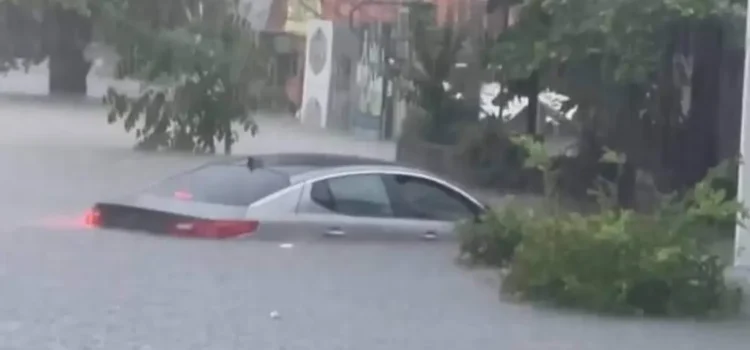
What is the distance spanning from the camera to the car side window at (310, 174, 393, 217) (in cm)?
1866

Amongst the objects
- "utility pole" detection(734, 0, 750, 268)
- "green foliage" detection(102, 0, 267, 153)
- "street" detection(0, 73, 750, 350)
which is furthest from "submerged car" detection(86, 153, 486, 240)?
"green foliage" detection(102, 0, 267, 153)

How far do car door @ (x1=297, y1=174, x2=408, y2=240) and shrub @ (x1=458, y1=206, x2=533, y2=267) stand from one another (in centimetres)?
175

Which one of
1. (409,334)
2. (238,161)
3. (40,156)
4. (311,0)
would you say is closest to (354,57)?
(311,0)

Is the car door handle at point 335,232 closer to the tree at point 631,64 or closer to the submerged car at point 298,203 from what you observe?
the submerged car at point 298,203

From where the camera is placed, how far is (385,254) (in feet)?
58.0

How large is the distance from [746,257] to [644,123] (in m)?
8.93

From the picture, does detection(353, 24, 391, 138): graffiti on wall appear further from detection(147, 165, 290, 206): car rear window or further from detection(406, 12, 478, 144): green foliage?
detection(147, 165, 290, 206): car rear window

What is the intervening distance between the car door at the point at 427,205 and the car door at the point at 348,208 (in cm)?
12

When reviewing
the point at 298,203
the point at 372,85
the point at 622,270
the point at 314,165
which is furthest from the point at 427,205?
the point at 372,85

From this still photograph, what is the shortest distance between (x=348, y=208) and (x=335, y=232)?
0.49 meters

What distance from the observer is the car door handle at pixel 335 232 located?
1836cm

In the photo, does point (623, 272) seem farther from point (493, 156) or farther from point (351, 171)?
point (493, 156)

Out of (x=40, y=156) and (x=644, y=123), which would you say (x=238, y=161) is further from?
(x=40, y=156)

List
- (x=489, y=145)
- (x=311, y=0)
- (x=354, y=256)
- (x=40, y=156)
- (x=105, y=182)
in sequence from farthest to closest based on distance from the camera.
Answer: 1. (x=311, y=0)
2. (x=40, y=156)
3. (x=489, y=145)
4. (x=105, y=182)
5. (x=354, y=256)
